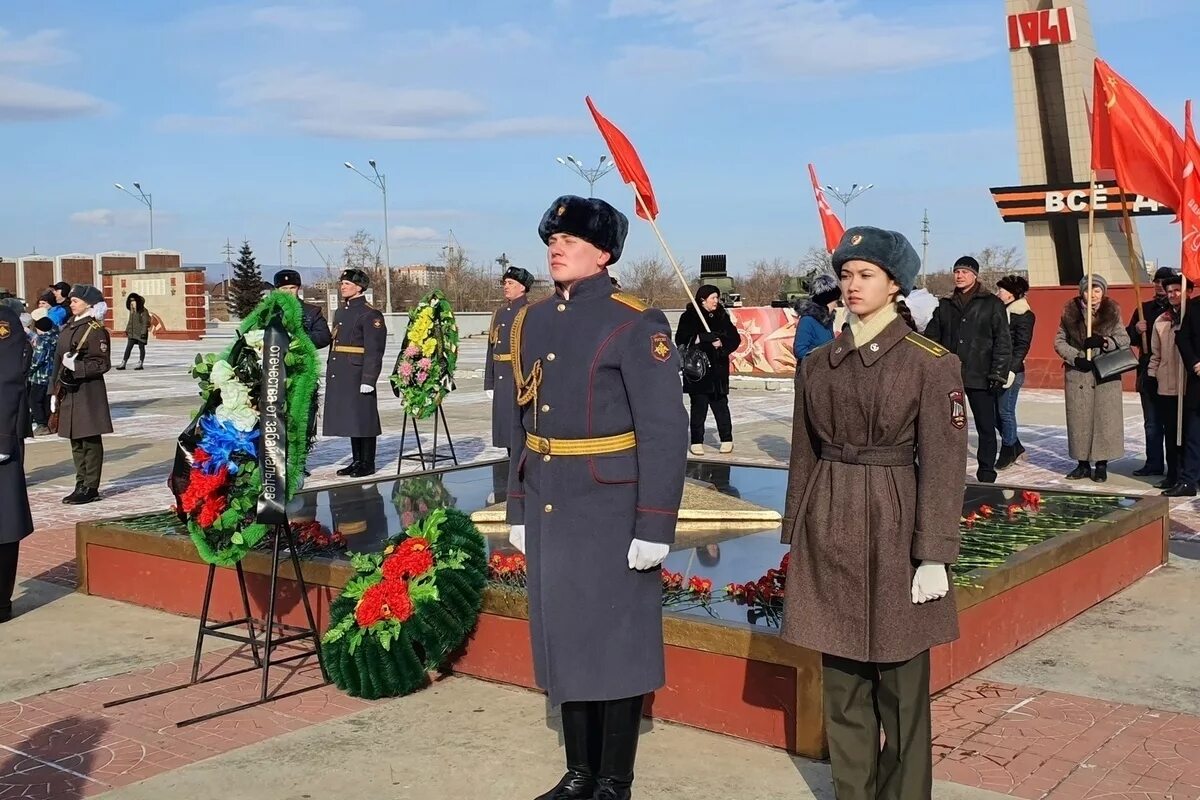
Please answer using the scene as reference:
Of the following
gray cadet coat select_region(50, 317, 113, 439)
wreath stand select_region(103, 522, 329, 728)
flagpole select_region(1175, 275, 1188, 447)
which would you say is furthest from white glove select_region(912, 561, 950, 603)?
gray cadet coat select_region(50, 317, 113, 439)

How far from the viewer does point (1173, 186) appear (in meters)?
9.41

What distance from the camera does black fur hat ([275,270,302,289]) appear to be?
9.86m

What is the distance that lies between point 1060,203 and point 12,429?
19.8m

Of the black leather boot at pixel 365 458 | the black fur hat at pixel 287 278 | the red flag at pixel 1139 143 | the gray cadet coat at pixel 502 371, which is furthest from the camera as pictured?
the black leather boot at pixel 365 458

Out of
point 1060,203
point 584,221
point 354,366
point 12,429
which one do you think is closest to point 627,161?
point 354,366

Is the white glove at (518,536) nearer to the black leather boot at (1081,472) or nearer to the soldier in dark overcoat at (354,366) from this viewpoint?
the soldier in dark overcoat at (354,366)

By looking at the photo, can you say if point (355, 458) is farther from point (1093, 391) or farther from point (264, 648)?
point (1093, 391)

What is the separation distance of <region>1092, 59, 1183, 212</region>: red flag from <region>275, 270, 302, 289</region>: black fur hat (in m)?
6.73

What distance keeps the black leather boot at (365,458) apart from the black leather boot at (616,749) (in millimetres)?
7421

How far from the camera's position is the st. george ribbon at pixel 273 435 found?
16.3 feet

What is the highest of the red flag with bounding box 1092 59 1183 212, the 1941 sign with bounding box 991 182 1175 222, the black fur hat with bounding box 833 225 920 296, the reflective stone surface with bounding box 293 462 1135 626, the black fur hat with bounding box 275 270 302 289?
the 1941 sign with bounding box 991 182 1175 222

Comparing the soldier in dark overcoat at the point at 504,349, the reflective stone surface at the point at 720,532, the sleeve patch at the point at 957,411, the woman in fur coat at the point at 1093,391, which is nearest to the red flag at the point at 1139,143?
the woman in fur coat at the point at 1093,391

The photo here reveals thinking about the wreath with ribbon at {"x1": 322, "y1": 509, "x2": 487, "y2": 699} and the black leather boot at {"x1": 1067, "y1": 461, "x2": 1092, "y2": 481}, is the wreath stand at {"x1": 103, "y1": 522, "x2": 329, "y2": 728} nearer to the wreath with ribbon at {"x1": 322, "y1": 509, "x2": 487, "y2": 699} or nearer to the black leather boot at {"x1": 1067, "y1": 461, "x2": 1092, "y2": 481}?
the wreath with ribbon at {"x1": 322, "y1": 509, "x2": 487, "y2": 699}

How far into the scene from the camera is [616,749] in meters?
3.75
